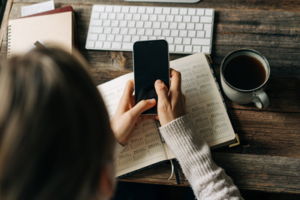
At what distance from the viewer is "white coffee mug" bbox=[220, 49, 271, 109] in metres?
0.50

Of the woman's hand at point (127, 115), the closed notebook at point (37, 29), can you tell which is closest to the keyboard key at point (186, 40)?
the woman's hand at point (127, 115)

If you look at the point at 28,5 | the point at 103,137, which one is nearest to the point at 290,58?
the point at 103,137

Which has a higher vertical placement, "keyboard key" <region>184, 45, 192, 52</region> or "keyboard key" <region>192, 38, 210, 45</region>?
"keyboard key" <region>192, 38, 210, 45</region>

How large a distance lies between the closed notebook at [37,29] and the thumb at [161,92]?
13.5 inches

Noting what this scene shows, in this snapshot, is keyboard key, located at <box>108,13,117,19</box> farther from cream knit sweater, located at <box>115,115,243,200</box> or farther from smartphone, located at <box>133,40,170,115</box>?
cream knit sweater, located at <box>115,115,243,200</box>

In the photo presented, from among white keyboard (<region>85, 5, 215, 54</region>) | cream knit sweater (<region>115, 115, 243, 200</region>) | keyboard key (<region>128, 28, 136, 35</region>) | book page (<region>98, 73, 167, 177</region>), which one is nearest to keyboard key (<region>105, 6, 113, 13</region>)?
white keyboard (<region>85, 5, 215, 54</region>)

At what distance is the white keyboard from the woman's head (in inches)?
15.9

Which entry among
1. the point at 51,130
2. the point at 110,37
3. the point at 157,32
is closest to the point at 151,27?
the point at 157,32

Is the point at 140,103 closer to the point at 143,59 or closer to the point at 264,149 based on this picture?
the point at 143,59

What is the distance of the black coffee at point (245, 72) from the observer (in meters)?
0.54

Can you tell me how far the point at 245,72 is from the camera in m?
0.55

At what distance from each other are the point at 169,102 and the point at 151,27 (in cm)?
28

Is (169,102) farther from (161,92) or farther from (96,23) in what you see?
(96,23)

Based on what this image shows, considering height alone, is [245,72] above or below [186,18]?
below
